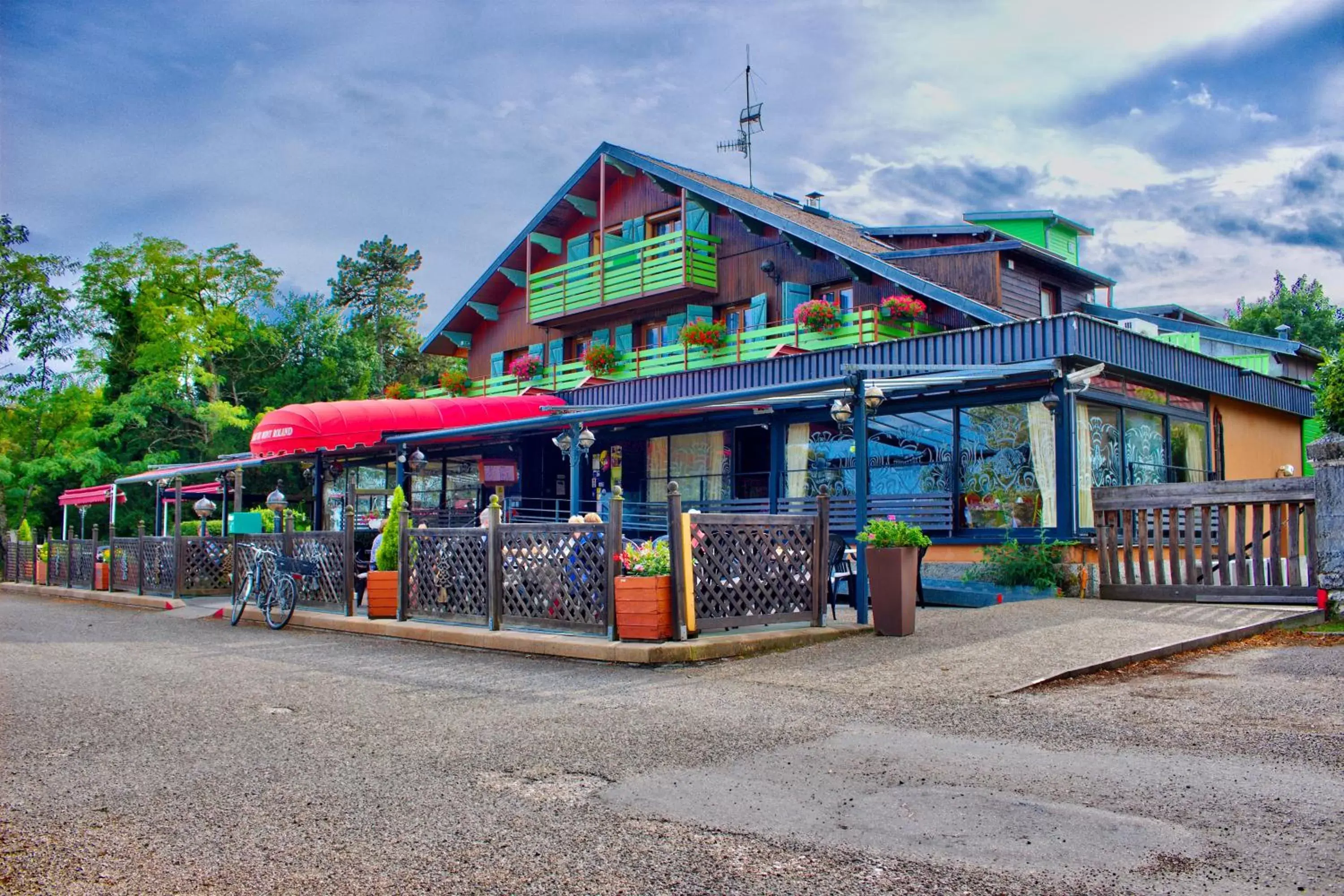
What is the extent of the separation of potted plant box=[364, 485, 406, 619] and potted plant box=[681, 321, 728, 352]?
10.7 meters

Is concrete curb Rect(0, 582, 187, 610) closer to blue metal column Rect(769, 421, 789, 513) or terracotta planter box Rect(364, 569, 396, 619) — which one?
terracotta planter box Rect(364, 569, 396, 619)

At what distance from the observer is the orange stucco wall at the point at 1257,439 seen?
20.0 metres

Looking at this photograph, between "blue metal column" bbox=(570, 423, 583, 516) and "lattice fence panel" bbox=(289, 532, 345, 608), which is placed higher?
"blue metal column" bbox=(570, 423, 583, 516)

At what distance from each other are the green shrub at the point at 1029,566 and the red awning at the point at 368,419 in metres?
8.02

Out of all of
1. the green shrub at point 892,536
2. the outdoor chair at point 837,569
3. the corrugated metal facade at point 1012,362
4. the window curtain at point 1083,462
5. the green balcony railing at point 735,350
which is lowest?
the outdoor chair at point 837,569

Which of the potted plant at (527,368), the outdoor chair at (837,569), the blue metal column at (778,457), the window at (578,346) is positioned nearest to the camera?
the outdoor chair at (837,569)

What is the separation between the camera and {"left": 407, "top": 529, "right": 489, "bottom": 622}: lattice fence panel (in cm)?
1112

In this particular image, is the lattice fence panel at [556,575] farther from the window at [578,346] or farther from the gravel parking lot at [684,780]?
the window at [578,346]

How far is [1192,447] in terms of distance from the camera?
1881cm

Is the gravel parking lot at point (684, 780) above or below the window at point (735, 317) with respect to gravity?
below

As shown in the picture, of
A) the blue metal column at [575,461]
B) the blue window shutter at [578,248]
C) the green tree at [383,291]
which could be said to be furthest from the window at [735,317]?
the green tree at [383,291]

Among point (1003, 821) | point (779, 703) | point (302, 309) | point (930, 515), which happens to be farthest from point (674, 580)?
point (302, 309)

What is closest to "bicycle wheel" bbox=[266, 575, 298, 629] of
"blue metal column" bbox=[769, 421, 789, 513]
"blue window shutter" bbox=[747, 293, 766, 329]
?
"blue metal column" bbox=[769, 421, 789, 513]

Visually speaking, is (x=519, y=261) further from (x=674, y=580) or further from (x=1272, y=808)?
(x=1272, y=808)
